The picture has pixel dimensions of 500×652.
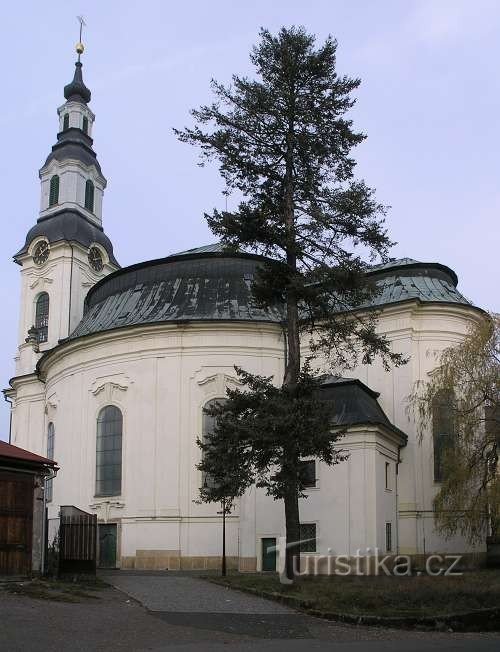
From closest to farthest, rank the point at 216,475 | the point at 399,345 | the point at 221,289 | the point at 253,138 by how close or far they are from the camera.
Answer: the point at 216,475 → the point at 253,138 → the point at 399,345 → the point at 221,289

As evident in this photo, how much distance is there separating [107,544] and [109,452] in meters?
3.96

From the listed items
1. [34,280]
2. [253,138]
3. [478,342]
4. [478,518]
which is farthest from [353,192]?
[34,280]

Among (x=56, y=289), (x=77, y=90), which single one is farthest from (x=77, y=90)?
(x=56, y=289)

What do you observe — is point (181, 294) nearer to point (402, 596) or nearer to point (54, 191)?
point (54, 191)

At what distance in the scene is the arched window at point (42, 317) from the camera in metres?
46.2

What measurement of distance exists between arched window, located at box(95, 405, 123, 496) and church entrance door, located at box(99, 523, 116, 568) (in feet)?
4.68

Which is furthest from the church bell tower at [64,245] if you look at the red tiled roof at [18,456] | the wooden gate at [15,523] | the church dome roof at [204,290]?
the wooden gate at [15,523]

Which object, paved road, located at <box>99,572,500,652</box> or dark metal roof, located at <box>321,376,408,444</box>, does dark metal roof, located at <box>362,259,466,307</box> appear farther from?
paved road, located at <box>99,572,500,652</box>

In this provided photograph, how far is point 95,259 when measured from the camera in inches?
1874

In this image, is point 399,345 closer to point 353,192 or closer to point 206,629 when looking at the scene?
point 353,192

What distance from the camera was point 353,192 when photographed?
2241cm

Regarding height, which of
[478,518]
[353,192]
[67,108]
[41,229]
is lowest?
[478,518]

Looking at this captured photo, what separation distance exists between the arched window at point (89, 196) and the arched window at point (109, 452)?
16.6m

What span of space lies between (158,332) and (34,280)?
14.4 metres
